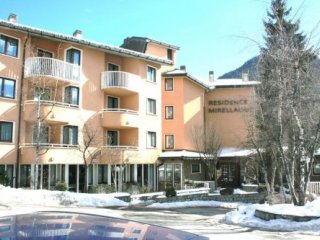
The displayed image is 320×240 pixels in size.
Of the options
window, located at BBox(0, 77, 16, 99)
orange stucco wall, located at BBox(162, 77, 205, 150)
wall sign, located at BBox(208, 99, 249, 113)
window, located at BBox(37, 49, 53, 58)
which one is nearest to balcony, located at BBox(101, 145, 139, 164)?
window, located at BBox(37, 49, 53, 58)

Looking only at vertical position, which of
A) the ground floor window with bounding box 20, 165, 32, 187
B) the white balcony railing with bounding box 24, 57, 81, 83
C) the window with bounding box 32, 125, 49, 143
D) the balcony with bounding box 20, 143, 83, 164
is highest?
the white balcony railing with bounding box 24, 57, 81, 83

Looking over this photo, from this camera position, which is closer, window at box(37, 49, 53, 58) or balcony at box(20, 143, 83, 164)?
balcony at box(20, 143, 83, 164)

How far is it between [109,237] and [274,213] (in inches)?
458

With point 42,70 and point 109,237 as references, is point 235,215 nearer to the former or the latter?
point 109,237

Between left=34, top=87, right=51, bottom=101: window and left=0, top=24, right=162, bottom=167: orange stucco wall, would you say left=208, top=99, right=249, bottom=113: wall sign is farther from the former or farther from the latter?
left=34, top=87, right=51, bottom=101: window

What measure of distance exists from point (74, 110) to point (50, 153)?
13.1 ft

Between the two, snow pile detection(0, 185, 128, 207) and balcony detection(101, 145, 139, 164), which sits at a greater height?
balcony detection(101, 145, 139, 164)

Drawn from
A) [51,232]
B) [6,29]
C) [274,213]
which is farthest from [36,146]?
[51,232]

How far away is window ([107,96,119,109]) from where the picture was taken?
33328mm

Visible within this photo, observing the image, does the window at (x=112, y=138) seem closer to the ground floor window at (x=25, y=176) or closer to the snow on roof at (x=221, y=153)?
the snow on roof at (x=221, y=153)

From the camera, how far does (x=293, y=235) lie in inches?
477

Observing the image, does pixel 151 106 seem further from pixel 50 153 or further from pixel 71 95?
pixel 50 153

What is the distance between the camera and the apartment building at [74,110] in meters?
26.3

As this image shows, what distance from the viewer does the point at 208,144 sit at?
128 ft
